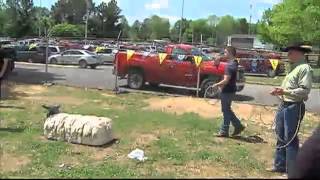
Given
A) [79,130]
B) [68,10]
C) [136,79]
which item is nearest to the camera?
[79,130]

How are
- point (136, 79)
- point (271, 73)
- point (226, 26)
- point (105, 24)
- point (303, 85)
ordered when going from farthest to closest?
point (226, 26)
point (105, 24)
point (271, 73)
point (136, 79)
point (303, 85)

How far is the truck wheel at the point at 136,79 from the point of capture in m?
19.6

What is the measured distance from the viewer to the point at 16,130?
10359 millimetres

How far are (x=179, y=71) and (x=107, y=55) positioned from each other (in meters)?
23.1

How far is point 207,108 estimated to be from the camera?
586 inches

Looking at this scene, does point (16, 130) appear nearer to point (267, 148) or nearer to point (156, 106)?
point (267, 148)

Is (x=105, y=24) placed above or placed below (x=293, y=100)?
above

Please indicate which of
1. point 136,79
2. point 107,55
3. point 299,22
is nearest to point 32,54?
point 107,55

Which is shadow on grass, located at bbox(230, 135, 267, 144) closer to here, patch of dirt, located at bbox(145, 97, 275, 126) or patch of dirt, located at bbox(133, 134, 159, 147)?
patch of dirt, located at bbox(133, 134, 159, 147)

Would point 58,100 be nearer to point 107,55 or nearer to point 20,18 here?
point 107,55

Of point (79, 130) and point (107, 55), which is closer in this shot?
point (79, 130)

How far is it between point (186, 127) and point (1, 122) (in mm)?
3577

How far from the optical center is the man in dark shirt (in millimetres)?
10422

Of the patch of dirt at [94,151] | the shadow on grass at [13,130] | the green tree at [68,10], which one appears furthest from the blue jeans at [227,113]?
the green tree at [68,10]
